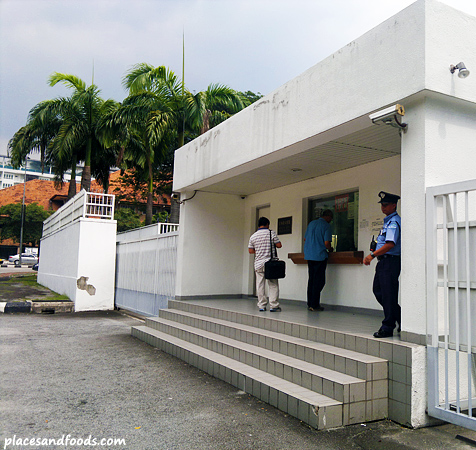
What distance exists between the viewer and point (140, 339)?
842 cm

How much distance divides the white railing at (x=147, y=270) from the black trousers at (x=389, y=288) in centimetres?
626

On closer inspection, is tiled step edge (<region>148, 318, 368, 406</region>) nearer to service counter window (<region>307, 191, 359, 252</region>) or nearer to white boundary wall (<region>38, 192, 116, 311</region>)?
service counter window (<region>307, 191, 359, 252</region>)

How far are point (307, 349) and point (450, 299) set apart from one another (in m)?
1.71

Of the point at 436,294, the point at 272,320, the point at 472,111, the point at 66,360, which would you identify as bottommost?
the point at 66,360

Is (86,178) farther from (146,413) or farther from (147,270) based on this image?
(146,413)

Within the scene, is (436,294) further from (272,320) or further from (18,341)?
(18,341)

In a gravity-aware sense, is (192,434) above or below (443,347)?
below

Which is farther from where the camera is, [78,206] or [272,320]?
[78,206]

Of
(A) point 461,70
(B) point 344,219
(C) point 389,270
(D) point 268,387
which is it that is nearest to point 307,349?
(D) point 268,387

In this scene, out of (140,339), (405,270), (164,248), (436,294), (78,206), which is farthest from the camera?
(78,206)

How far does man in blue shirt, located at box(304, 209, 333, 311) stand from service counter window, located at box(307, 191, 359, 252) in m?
0.54

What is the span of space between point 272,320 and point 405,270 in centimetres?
233

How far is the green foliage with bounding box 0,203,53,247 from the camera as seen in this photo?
52062 millimetres

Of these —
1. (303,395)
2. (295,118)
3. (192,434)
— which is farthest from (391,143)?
(192,434)
